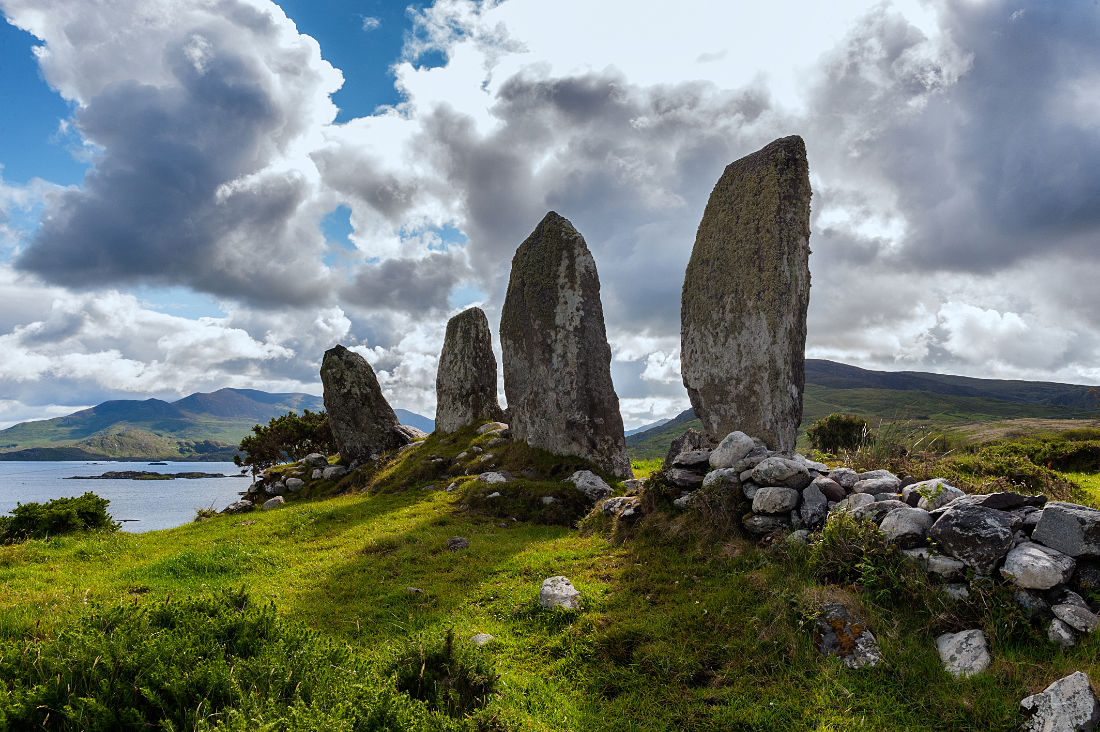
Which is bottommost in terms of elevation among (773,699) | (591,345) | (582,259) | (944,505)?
(773,699)

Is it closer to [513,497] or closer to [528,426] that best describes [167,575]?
[513,497]

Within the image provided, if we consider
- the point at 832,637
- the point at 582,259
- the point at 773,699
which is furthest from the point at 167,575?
the point at 582,259

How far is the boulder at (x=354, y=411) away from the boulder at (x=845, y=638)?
25.0m

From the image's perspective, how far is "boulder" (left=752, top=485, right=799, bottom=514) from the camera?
9461 mm

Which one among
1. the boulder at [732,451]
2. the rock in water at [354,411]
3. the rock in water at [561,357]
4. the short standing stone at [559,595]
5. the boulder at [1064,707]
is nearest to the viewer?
the boulder at [1064,707]

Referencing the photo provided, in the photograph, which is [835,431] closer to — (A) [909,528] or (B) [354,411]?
(B) [354,411]

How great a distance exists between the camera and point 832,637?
672cm

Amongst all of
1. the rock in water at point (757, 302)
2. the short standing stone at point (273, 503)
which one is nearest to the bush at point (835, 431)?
the rock in water at point (757, 302)

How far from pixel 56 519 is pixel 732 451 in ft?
60.9

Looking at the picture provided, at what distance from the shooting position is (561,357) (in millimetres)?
19844

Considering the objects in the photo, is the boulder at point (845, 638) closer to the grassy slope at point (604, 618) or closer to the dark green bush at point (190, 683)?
the grassy slope at point (604, 618)

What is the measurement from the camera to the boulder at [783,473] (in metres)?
9.77

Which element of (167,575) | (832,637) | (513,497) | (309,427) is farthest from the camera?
(309,427)

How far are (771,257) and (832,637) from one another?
10.0 meters
